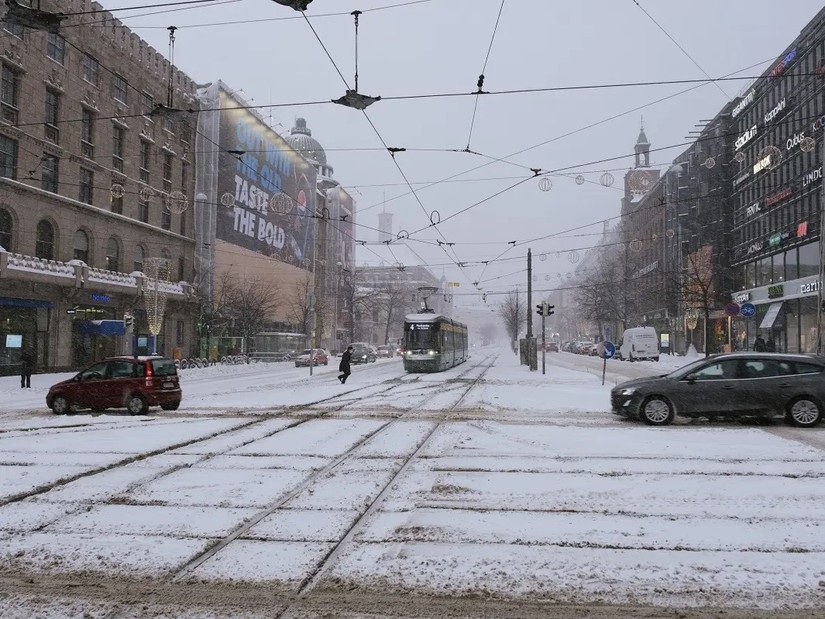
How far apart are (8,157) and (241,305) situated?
22.3 m

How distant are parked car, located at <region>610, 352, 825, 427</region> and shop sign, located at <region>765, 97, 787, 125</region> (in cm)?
3648

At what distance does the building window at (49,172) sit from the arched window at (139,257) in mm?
8097

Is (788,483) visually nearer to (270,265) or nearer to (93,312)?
(93,312)

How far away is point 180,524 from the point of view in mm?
5828

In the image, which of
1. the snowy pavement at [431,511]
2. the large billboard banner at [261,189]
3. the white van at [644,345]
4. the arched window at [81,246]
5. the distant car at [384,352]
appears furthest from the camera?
the distant car at [384,352]

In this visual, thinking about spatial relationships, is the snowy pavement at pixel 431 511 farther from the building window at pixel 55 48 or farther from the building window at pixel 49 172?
the building window at pixel 55 48

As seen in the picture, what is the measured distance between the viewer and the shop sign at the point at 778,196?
4231 centimetres

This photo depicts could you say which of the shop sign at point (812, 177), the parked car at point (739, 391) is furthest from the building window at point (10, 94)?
the shop sign at point (812, 177)

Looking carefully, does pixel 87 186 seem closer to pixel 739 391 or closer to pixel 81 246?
pixel 81 246

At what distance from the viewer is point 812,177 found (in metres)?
38.2

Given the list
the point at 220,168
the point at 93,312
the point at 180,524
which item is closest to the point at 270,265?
the point at 220,168

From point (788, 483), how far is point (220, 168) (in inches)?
2056

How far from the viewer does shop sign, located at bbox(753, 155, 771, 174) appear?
148 ft

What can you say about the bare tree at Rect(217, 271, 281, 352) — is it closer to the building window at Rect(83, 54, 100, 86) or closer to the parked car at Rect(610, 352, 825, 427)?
the building window at Rect(83, 54, 100, 86)
